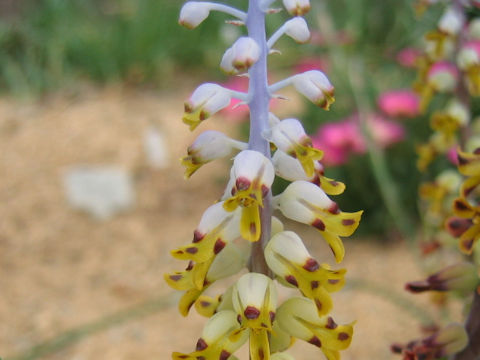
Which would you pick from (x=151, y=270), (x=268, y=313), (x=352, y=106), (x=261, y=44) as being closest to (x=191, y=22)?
(x=261, y=44)

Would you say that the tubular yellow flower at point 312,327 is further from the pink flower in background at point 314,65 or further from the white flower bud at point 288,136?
the pink flower in background at point 314,65

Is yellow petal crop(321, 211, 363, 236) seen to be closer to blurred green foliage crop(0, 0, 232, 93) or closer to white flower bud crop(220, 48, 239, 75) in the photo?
white flower bud crop(220, 48, 239, 75)

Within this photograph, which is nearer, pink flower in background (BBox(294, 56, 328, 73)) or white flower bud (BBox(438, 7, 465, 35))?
white flower bud (BBox(438, 7, 465, 35))

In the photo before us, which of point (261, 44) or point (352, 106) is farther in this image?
point (352, 106)

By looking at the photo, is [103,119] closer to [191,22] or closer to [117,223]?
[117,223]

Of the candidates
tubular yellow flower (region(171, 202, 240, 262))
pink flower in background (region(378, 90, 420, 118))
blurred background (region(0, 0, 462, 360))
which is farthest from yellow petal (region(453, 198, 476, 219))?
pink flower in background (region(378, 90, 420, 118))

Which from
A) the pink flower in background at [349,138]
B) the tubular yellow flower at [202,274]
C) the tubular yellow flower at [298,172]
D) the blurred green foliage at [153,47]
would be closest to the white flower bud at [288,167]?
the tubular yellow flower at [298,172]

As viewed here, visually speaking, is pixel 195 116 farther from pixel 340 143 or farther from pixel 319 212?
pixel 340 143
